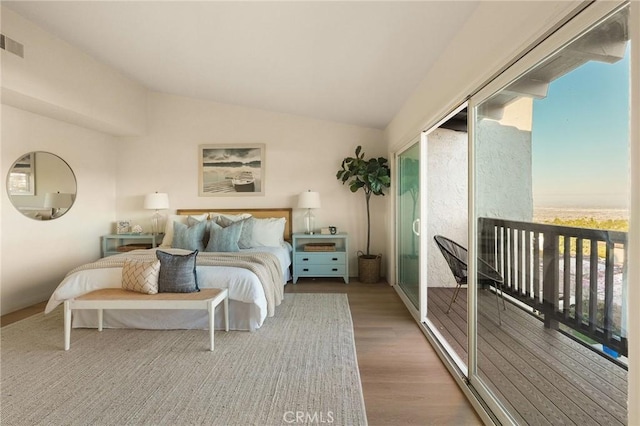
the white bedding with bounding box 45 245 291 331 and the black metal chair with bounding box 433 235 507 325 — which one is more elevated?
the black metal chair with bounding box 433 235 507 325

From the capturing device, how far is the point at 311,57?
2.87m

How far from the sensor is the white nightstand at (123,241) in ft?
15.7

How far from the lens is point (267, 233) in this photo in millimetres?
4500

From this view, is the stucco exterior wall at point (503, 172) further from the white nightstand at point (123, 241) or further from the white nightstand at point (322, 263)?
the white nightstand at point (123, 241)

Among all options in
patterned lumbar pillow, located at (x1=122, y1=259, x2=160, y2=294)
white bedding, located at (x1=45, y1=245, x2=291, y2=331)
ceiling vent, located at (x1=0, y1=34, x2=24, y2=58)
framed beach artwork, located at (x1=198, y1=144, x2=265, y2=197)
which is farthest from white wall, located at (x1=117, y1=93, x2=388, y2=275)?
patterned lumbar pillow, located at (x1=122, y1=259, x2=160, y2=294)

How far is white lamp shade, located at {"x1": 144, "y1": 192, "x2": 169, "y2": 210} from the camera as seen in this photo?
4.84m

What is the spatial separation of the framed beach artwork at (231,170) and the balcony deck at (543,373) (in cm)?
390

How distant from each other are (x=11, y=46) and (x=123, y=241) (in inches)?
118

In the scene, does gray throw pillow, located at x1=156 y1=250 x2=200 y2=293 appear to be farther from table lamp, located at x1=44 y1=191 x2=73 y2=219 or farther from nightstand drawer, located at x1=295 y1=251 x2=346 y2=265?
table lamp, located at x1=44 y1=191 x2=73 y2=219

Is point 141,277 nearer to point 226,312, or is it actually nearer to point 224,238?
point 226,312

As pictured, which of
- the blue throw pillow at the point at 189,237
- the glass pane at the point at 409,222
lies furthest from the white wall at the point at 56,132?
the glass pane at the point at 409,222

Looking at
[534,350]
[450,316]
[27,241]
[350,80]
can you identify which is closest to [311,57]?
[350,80]

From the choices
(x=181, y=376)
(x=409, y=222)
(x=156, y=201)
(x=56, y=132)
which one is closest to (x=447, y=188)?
(x=409, y=222)

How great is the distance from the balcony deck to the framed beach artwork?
A: 3.90 meters
